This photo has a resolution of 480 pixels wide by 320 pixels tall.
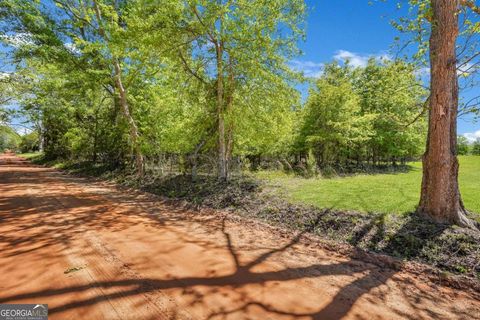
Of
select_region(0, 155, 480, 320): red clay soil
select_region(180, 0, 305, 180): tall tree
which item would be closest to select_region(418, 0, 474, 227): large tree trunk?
select_region(0, 155, 480, 320): red clay soil

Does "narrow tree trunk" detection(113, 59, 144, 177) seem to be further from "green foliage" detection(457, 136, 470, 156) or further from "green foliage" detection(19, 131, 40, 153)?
"green foliage" detection(457, 136, 470, 156)

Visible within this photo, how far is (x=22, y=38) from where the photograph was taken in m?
12.1

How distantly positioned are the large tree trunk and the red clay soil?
2010 mm

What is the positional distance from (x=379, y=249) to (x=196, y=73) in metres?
7.94

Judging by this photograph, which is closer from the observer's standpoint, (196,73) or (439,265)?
(439,265)

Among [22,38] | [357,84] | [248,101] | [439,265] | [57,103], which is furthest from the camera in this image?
[357,84]

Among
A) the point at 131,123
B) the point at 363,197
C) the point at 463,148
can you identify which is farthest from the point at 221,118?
the point at 463,148

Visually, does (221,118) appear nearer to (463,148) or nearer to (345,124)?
(345,124)

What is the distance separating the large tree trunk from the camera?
4.73 metres

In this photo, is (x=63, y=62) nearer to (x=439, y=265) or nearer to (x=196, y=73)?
(x=196, y=73)

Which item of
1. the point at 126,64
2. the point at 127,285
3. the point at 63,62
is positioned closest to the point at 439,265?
the point at 127,285

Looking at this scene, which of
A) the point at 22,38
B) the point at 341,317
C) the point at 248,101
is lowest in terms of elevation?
the point at 341,317

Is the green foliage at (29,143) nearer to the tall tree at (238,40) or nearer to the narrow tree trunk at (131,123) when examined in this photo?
the narrow tree trunk at (131,123)

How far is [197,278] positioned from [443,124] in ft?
16.4
